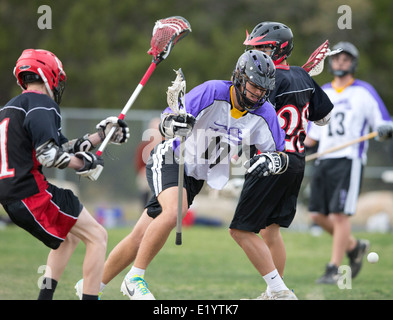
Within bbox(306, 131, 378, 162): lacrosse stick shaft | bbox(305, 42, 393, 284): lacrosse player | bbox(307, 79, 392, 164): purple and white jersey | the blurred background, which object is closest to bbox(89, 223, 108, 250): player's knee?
bbox(306, 131, 378, 162): lacrosse stick shaft

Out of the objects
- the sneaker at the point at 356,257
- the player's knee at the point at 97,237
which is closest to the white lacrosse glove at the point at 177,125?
the player's knee at the point at 97,237

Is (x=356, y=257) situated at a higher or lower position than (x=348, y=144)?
lower

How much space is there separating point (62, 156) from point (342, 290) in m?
3.41

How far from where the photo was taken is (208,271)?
7.91 metres

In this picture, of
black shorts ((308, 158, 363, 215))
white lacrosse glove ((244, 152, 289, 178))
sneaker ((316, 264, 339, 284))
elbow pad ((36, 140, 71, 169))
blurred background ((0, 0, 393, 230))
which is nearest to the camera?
elbow pad ((36, 140, 71, 169))

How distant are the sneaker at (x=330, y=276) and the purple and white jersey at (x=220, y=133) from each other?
2.39 metres

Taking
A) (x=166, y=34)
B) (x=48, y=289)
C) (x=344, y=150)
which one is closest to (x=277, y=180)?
(x=166, y=34)

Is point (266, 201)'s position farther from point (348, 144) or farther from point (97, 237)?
point (348, 144)

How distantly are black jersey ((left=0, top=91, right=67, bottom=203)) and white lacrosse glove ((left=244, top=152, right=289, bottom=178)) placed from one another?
4.64 feet

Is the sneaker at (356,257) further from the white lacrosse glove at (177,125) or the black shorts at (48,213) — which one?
the black shorts at (48,213)

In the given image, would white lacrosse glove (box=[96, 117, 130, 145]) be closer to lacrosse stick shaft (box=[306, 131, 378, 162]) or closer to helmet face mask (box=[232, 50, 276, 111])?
helmet face mask (box=[232, 50, 276, 111])

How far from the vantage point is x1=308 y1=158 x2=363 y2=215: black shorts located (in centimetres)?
756

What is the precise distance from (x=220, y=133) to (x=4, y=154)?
63.1 inches

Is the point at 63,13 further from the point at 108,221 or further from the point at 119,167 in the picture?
A: the point at 108,221
